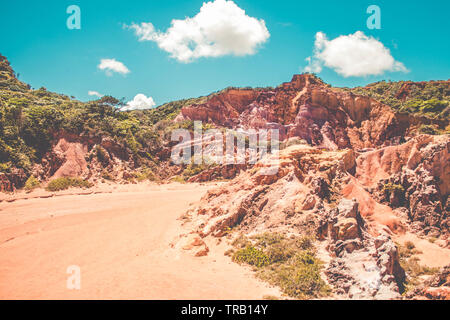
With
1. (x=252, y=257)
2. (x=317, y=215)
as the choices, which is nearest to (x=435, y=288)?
(x=317, y=215)

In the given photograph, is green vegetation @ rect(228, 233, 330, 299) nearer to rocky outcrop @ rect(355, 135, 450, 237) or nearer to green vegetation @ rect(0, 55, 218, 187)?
rocky outcrop @ rect(355, 135, 450, 237)

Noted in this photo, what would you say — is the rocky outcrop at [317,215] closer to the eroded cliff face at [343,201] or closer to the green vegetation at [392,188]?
the eroded cliff face at [343,201]

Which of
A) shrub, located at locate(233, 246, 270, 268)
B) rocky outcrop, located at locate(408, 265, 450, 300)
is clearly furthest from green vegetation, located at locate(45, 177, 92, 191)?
rocky outcrop, located at locate(408, 265, 450, 300)

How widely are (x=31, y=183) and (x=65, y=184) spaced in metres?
2.06

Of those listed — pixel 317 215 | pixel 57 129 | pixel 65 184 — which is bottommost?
pixel 317 215

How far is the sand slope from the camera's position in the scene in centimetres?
593

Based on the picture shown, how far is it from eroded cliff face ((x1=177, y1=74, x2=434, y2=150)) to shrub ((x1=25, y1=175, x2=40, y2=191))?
18014 mm

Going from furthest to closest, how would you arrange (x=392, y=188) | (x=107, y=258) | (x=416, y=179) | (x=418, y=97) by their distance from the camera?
1. (x=418, y=97)
2. (x=392, y=188)
3. (x=416, y=179)
4. (x=107, y=258)

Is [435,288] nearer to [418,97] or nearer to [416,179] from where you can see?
[416,179]

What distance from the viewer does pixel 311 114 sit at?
30906 mm

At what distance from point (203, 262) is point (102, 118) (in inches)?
948

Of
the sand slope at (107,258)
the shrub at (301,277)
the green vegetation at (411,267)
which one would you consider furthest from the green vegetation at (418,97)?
the sand slope at (107,258)
